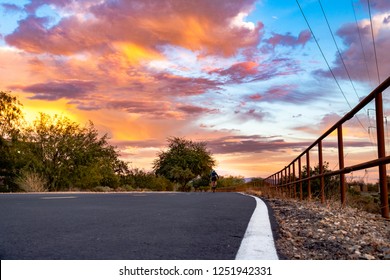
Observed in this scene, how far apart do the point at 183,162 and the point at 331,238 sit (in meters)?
59.9

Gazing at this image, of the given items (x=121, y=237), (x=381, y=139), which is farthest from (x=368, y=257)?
(x=381, y=139)

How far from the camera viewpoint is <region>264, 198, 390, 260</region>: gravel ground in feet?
13.2

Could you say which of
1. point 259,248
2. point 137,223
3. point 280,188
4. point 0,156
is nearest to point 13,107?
point 0,156

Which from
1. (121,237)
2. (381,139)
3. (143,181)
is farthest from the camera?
(143,181)

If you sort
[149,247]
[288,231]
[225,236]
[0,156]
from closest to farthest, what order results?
[149,247], [225,236], [288,231], [0,156]

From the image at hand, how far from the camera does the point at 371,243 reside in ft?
14.6

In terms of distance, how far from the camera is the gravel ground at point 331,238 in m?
4.02

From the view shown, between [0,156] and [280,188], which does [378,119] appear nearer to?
[280,188]

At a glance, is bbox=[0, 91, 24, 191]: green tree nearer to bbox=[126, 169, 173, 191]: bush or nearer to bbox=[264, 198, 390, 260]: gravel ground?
bbox=[126, 169, 173, 191]: bush

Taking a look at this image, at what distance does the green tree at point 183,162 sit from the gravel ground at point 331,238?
56657 millimetres

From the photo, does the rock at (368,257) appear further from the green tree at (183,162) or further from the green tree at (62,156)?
the green tree at (183,162)

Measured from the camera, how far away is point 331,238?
4.78 metres

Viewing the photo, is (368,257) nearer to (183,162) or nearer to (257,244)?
(257,244)

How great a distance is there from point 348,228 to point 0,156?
30.5 meters
